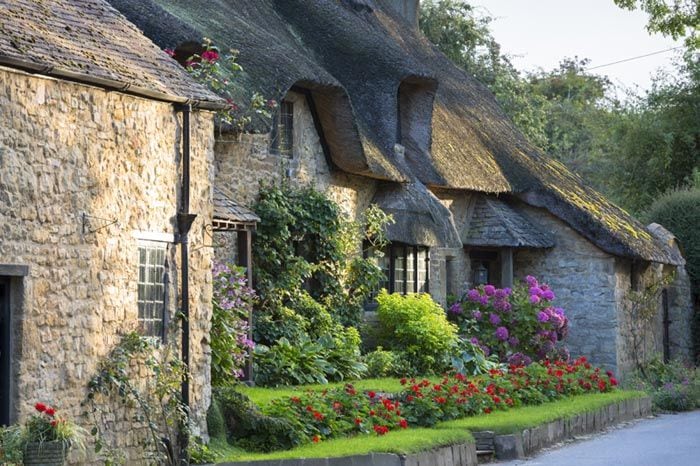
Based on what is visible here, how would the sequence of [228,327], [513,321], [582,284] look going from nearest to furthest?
[228,327], [513,321], [582,284]

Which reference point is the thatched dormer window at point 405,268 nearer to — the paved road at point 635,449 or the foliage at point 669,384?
the foliage at point 669,384

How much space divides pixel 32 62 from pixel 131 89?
62.3 inches

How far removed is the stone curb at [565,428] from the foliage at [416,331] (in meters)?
3.22

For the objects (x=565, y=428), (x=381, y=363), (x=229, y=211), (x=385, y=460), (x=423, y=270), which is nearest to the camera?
(x=385, y=460)

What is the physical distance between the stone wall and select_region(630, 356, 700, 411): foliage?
12193 mm

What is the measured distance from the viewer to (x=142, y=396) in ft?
43.2

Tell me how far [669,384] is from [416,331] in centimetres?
570

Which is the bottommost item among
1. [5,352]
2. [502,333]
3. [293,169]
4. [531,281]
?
[502,333]

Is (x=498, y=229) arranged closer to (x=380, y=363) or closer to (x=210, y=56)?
(x=380, y=363)

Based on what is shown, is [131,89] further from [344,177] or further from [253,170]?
[344,177]

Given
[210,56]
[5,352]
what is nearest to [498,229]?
[210,56]

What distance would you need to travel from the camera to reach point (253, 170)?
2064 centimetres

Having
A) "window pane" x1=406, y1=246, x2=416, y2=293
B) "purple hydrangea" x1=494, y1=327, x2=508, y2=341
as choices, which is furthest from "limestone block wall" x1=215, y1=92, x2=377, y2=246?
"purple hydrangea" x1=494, y1=327, x2=508, y2=341

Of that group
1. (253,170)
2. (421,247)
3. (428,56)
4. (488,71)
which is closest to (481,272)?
(421,247)
